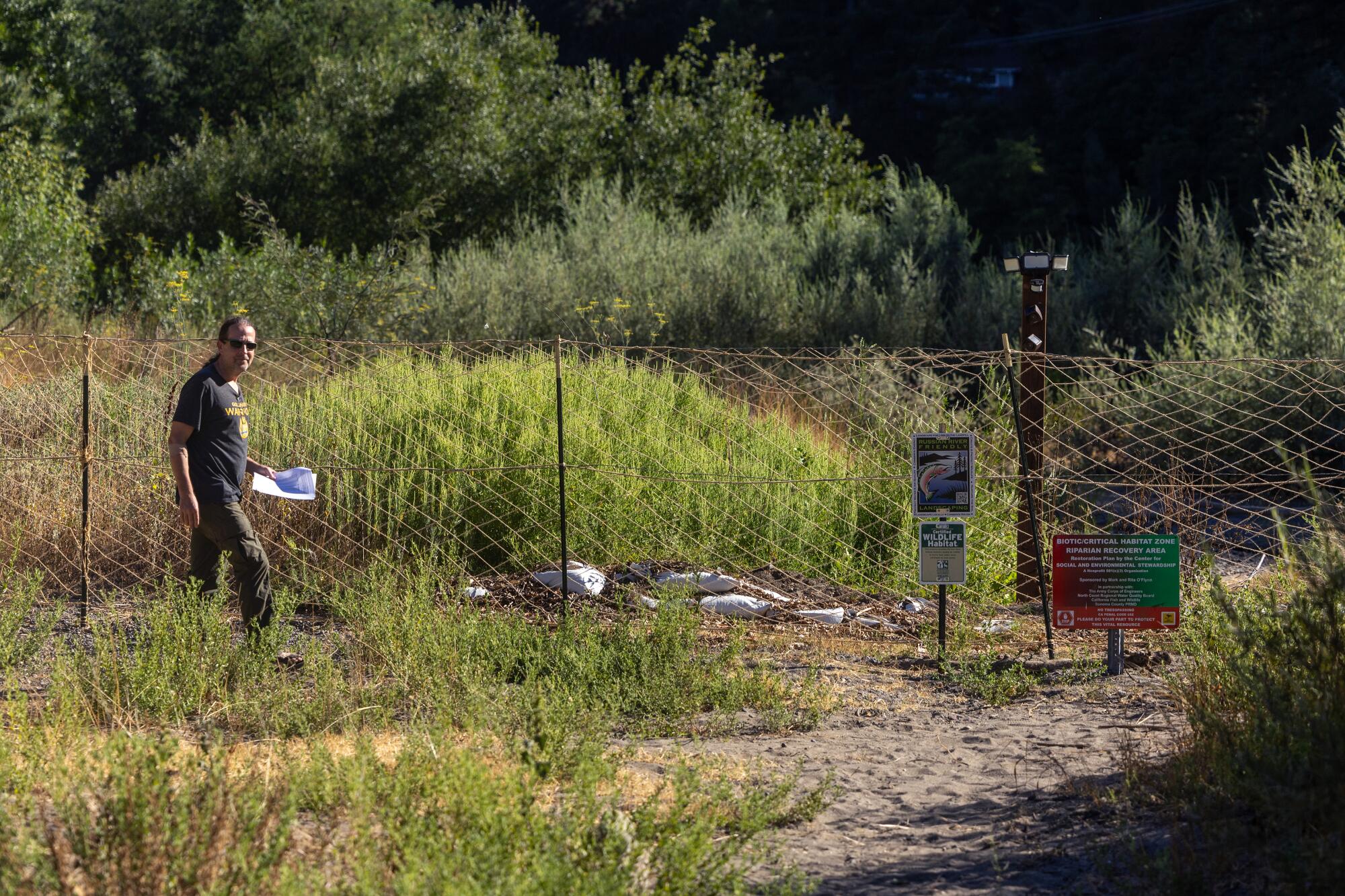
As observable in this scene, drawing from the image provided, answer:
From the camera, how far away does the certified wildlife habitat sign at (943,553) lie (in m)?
6.44

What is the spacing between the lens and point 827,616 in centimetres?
737

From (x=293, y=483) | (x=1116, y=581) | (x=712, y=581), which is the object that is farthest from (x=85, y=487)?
(x=1116, y=581)

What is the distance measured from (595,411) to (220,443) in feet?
10.8

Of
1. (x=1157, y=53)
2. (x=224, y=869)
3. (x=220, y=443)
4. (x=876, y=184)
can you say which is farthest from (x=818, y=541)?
(x=1157, y=53)

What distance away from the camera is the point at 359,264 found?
49.9ft

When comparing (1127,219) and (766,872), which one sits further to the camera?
(1127,219)

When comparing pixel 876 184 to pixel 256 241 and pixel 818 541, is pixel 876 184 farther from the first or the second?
pixel 818 541

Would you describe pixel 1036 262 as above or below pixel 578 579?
above

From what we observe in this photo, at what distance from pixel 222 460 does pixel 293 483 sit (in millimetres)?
353

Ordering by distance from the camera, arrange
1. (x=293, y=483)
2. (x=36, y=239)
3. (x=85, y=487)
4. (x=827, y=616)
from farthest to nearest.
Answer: (x=36, y=239), (x=827, y=616), (x=85, y=487), (x=293, y=483)

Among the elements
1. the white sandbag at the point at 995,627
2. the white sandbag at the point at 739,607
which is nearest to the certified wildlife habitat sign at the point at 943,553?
the white sandbag at the point at 995,627

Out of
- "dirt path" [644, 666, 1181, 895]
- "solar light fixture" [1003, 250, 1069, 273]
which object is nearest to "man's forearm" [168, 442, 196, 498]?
"dirt path" [644, 666, 1181, 895]

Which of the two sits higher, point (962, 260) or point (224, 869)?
point (962, 260)

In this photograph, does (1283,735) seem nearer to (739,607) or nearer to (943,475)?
(943,475)
